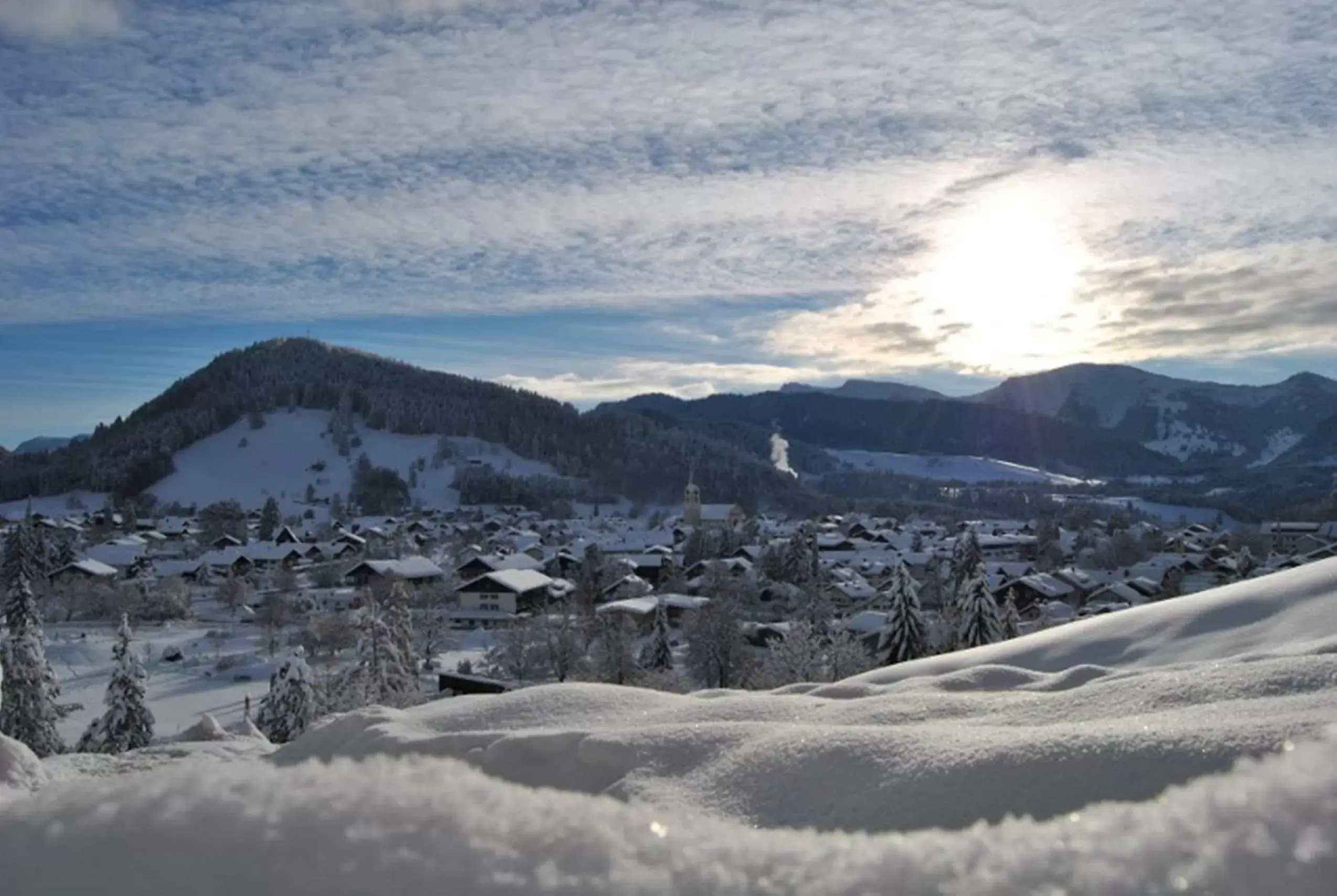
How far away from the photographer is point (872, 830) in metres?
2.53

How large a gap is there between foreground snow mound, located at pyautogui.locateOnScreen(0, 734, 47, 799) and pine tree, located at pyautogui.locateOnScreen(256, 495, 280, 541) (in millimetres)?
78036

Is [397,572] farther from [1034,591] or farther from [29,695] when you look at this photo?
[29,695]

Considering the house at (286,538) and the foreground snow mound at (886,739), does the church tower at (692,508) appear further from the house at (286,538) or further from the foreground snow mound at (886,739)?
the foreground snow mound at (886,739)

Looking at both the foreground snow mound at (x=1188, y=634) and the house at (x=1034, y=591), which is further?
the house at (x=1034, y=591)

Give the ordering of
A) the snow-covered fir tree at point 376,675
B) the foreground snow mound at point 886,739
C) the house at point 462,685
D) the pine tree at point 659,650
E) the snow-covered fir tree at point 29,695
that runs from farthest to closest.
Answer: the pine tree at point 659,650 < the house at point 462,685 < the snow-covered fir tree at point 376,675 < the snow-covered fir tree at point 29,695 < the foreground snow mound at point 886,739

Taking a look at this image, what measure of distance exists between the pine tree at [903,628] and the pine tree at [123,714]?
16.1 meters

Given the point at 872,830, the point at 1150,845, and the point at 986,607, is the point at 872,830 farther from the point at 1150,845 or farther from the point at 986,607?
the point at 986,607

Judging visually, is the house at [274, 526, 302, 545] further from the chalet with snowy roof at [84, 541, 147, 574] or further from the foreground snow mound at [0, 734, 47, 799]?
the foreground snow mound at [0, 734, 47, 799]

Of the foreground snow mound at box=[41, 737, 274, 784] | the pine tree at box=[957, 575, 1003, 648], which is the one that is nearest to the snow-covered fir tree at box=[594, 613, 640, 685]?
the pine tree at box=[957, 575, 1003, 648]

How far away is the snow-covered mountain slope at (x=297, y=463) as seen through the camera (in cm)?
11269

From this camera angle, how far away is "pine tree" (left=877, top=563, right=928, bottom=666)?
2184 centimetres

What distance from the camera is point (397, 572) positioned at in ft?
168

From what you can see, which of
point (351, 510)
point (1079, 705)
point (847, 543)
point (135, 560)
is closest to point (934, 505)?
point (847, 543)

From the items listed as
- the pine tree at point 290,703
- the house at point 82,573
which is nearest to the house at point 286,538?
the house at point 82,573
